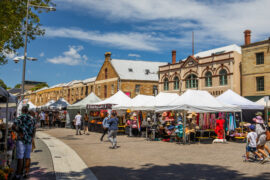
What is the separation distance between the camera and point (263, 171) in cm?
Answer: 760

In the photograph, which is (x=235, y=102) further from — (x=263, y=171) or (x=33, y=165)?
(x=33, y=165)

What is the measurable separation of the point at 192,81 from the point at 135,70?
666 inches

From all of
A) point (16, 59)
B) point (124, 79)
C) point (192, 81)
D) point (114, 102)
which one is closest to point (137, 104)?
point (114, 102)

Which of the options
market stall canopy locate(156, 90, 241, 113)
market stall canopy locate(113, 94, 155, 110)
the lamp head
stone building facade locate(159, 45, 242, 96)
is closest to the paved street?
market stall canopy locate(156, 90, 241, 113)

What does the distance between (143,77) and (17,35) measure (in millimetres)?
29998

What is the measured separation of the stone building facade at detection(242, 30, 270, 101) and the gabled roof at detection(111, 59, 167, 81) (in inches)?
815

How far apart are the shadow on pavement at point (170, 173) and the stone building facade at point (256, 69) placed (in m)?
20.9

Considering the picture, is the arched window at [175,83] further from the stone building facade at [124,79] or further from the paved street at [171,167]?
the paved street at [171,167]

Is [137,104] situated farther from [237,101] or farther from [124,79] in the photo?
[124,79]

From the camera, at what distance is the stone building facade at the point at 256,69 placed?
25875 mm

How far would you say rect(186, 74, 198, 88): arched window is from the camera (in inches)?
1272

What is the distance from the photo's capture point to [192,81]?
32.7m

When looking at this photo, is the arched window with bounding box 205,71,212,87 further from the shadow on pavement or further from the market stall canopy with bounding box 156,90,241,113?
the shadow on pavement

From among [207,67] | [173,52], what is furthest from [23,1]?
[173,52]
